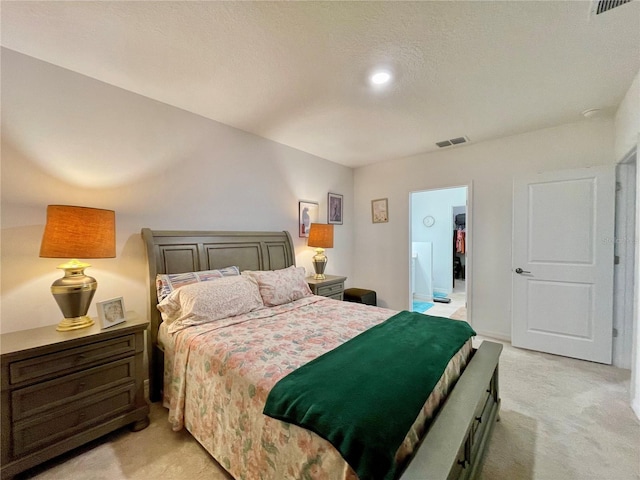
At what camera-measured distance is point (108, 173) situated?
2197mm

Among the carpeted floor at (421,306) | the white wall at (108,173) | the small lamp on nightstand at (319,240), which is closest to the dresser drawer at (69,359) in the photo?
the white wall at (108,173)

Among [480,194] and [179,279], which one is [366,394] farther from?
[480,194]

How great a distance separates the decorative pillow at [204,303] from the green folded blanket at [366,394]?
1.00m

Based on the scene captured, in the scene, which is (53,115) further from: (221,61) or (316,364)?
(316,364)

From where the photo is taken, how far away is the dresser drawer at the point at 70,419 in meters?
1.48

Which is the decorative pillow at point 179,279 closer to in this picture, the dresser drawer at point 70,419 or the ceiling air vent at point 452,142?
the dresser drawer at point 70,419

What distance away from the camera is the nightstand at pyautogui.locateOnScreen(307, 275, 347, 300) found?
10.9 ft

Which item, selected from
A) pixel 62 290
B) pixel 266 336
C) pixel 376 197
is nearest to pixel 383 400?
pixel 266 336

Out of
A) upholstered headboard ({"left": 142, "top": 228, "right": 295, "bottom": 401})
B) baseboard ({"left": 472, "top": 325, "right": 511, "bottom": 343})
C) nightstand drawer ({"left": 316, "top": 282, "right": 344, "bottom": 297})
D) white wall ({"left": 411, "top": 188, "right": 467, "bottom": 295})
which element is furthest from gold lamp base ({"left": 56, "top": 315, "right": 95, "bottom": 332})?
white wall ({"left": 411, "top": 188, "right": 467, "bottom": 295})

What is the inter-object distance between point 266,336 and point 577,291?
10.9 feet

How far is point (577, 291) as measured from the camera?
290cm

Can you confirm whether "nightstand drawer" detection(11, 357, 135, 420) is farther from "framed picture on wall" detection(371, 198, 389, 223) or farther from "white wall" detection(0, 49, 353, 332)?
"framed picture on wall" detection(371, 198, 389, 223)

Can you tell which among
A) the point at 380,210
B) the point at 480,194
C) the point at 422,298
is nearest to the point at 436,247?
the point at 422,298

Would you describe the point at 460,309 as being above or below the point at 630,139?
below
